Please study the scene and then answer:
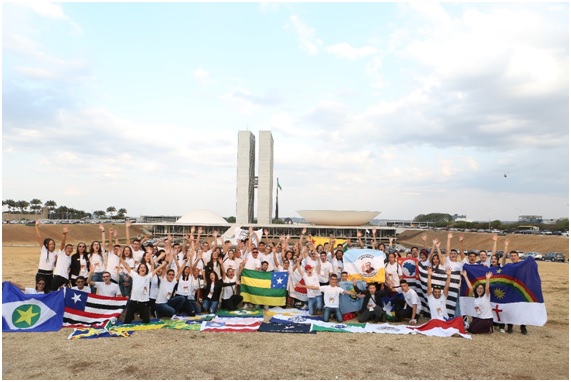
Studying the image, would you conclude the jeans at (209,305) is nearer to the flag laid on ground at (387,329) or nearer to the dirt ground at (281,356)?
the dirt ground at (281,356)

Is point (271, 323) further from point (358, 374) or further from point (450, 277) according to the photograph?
point (450, 277)

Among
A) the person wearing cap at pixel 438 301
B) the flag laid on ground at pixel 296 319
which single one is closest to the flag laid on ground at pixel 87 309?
the flag laid on ground at pixel 296 319

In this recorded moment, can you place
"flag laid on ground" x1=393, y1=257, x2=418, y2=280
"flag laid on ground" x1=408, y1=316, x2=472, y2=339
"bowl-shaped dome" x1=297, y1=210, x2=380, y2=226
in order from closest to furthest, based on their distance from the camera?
"flag laid on ground" x1=408, y1=316, x2=472, y2=339, "flag laid on ground" x1=393, y1=257, x2=418, y2=280, "bowl-shaped dome" x1=297, y1=210, x2=380, y2=226

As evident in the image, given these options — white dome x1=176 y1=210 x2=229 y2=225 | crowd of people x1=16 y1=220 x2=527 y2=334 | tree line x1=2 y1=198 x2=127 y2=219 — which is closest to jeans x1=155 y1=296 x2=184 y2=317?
crowd of people x1=16 y1=220 x2=527 y2=334

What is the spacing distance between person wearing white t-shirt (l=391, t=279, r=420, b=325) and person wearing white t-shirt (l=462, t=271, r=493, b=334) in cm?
130

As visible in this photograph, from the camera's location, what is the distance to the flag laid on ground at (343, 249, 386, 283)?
11.8 metres

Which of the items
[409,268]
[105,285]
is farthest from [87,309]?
[409,268]

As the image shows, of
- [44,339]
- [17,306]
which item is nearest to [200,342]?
[44,339]

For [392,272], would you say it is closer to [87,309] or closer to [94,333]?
[94,333]

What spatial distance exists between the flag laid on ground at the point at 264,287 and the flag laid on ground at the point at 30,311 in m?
4.50

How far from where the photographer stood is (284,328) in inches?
364

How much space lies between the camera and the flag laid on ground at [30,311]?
29.0ft

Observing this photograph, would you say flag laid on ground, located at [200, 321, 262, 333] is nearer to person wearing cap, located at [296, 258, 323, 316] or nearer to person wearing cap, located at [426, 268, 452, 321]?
person wearing cap, located at [296, 258, 323, 316]

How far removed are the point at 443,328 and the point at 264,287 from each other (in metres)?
4.67
